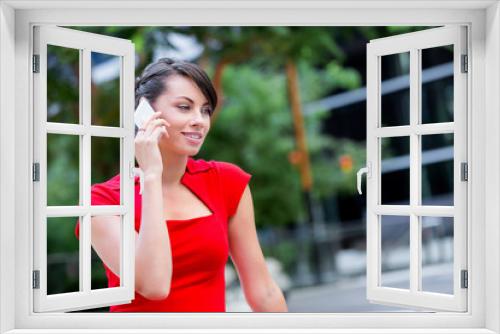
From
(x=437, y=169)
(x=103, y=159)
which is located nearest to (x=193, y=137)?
(x=103, y=159)

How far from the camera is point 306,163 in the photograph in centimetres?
1088

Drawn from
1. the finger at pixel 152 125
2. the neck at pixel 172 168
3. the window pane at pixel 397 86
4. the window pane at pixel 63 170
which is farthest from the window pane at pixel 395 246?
the finger at pixel 152 125

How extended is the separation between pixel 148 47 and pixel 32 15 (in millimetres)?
2961

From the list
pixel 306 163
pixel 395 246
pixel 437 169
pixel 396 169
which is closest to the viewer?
pixel 306 163

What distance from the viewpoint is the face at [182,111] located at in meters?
3.50

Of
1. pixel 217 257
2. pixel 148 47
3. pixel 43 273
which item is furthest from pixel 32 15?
pixel 148 47

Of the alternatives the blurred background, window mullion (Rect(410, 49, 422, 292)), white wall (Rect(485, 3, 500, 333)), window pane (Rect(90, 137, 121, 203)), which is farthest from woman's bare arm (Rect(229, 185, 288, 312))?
window pane (Rect(90, 137, 121, 203))

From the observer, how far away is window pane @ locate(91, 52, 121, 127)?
8.20 metres

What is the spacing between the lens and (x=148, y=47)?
5.51 metres

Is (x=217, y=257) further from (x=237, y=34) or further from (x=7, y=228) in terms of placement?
(x=237, y=34)

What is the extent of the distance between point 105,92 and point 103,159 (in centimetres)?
86

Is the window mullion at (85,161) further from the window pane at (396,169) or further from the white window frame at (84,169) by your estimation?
the window pane at (396,169)

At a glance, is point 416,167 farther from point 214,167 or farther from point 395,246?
point 395,246

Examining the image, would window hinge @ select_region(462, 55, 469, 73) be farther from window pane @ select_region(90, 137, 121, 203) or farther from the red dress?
window pane @ select_region(90, 137, 121, 203)
